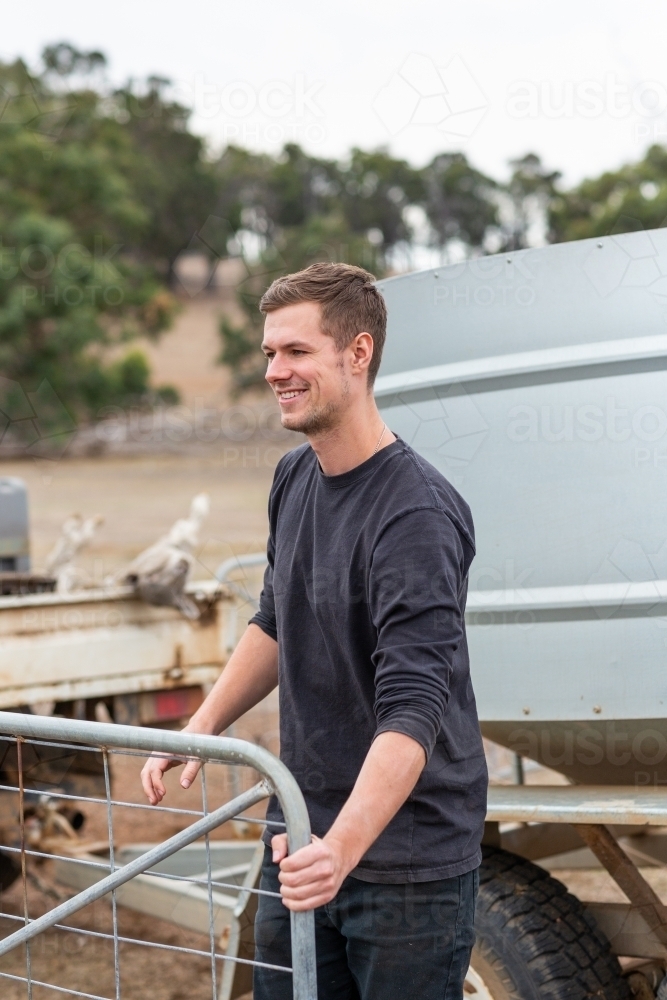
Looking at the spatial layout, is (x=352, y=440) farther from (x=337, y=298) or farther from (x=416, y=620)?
(x=416, y=620)

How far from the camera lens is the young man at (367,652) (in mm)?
1889

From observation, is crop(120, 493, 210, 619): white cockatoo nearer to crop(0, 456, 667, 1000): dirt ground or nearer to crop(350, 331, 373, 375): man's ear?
crop(0, 456, 667, 1000): dirt ground

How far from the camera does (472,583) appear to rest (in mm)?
2656

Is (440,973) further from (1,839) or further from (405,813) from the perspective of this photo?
(1,839)

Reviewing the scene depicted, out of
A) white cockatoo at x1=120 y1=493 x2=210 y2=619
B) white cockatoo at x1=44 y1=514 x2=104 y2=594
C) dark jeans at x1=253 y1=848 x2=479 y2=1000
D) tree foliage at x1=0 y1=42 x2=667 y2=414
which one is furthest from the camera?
tree foliage at x1=0 y1=42 x2=667 y2=414

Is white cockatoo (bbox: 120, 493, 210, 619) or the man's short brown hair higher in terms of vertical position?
the man's short brown hair

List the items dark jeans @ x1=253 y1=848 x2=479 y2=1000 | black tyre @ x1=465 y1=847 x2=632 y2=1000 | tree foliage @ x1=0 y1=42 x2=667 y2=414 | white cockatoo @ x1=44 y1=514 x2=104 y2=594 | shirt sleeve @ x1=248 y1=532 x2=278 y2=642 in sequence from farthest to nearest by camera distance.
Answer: tree foliage @ x1=0 y1=42 x2=667 y2=414 → white cockatoo @ x1=44 y1=514 x2=104 y2=594 → black tyre @ x1=465 y1=847 x2=632 y2=1000 → shirt sleeve @ x1=248 y1=532 x2=278 y2=642 → dark jeans @ x1=253 y1=848 x2=479 y2=1000

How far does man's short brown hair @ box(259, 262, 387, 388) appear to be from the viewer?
6.61 ft

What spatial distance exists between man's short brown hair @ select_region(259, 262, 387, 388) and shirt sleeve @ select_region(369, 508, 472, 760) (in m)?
0.36

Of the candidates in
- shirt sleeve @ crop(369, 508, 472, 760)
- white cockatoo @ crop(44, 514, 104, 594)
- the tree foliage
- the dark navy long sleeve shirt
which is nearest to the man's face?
the dark navy long sleeve shirt

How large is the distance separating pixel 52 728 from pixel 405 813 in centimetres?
67

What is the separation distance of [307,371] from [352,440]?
0.16 metres

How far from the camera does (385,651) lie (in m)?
1.86

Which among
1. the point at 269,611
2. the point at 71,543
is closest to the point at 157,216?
the point at 71,543
